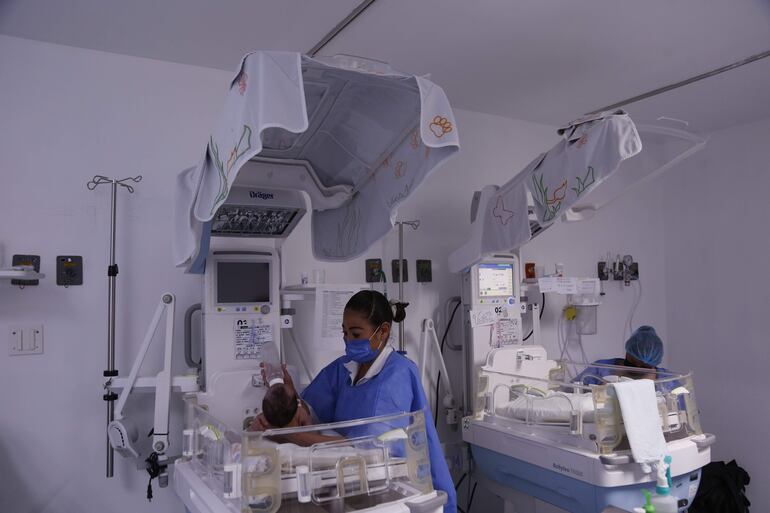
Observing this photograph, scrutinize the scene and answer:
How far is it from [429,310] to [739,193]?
271 centimetres

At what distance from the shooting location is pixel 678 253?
4.94m

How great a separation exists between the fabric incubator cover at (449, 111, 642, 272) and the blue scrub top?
1.13m

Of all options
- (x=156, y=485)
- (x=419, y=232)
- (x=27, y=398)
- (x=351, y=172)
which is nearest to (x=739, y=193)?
(x=419, y=232)

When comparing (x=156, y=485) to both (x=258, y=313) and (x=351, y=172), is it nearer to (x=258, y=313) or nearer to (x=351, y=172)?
(x=258, y=313)

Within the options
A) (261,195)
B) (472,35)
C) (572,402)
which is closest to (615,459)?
(572,402)

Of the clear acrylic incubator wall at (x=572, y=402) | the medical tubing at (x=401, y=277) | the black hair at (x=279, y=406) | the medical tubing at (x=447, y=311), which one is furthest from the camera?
the medical tubing at (x=447, y=311)

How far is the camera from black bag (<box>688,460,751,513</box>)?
13.0 ft

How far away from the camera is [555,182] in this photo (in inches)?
111

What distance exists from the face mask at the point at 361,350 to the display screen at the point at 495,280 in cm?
140

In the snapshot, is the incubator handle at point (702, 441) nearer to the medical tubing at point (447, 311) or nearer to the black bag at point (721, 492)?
the black bag at point (721, 492)

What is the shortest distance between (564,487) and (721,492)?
209 centimetres

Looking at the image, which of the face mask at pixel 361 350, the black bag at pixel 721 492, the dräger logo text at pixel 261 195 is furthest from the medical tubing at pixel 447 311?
the black bag at pixel 721 492

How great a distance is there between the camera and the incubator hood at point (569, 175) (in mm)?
2523

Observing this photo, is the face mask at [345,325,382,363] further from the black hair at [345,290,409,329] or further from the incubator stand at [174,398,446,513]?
the incubator stand at [174,398,446,513]
